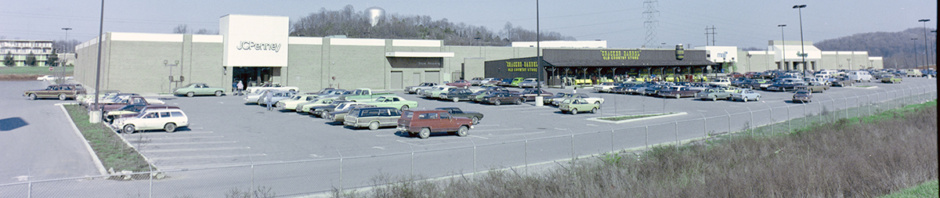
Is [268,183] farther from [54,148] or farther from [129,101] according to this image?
[129,101]

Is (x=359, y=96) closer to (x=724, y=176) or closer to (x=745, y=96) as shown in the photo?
(x=724, y=176)

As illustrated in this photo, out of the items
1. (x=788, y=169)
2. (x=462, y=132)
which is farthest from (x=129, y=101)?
(x=788, y=169)

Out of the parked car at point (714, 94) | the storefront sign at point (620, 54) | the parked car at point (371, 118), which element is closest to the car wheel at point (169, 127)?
the parked car at point (371, 118)

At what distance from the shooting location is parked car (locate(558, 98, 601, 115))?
35.1m

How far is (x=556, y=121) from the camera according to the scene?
3150cm

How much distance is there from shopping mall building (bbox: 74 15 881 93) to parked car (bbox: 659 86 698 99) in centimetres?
2056

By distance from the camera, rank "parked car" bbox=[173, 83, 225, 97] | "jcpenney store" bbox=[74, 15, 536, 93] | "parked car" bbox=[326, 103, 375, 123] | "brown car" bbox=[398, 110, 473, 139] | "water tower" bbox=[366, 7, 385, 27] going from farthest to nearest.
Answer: "water tower" bbox=[366, 7, 385, 27] → "jcpenney store" bbox=[74, 15, 536, 93] → "parked car" bbox=[173, 83, 225, 97] → "parked car" bbox=[326, 103, 375, 123] → "brown car" bbox=[398, 110, 473, 139]

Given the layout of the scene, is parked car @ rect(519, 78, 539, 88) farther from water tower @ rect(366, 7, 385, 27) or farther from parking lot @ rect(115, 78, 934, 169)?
water tower @ rect(366, 7, 385, 27)

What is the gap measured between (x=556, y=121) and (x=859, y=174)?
731 inches

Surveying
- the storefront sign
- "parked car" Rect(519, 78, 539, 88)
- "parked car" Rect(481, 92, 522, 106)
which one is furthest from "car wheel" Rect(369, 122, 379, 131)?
the storefront sign

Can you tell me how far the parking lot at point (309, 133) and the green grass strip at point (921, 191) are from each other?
46.7 feet

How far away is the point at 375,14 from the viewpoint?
17038cm

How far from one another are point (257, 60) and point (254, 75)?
6903mm

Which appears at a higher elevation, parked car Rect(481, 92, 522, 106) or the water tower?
the water tower
